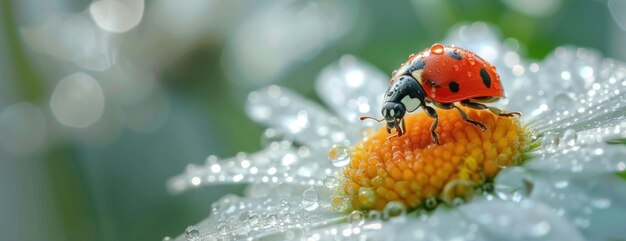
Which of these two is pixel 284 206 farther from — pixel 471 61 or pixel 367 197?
pixel 471 61

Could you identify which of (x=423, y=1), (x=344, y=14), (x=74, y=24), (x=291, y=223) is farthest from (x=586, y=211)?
(x=74, y=24)

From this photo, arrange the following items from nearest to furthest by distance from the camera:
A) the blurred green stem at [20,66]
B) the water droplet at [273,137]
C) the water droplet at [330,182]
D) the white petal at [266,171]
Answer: the water droplet at [330,182] → the white petal at [266,171] → the water droplet at [273,137] → the blurred green stem at [20,66]

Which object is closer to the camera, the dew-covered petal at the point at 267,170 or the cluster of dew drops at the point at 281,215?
the cluster of dew drops at the point at 281,215

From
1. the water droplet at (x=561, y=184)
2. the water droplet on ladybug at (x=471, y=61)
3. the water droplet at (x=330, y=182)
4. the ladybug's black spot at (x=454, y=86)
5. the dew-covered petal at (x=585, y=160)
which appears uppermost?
the water droplet on ladybug at (x=471, y=61)

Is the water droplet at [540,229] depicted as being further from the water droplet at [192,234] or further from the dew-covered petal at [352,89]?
the dew-covered petal at [352,89]

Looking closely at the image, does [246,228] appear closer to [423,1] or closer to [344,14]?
[423,1]

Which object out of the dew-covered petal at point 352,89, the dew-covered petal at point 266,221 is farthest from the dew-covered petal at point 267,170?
the dew-covered petal at point 352,89
